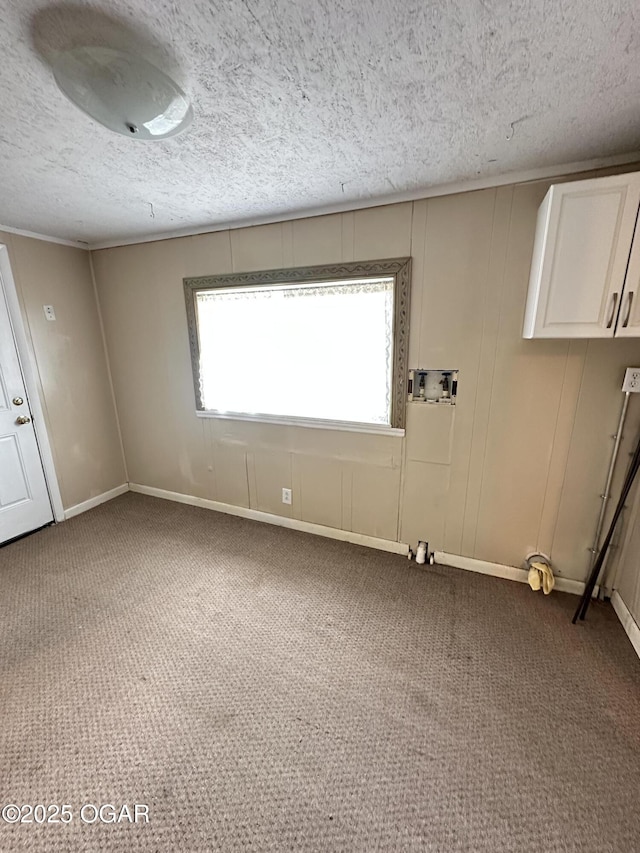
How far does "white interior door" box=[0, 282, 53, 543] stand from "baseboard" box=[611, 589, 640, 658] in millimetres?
4090

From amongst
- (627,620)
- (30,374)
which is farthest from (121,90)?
(627,620)

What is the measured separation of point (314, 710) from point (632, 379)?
2153mm

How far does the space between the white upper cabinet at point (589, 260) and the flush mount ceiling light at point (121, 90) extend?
156 cm

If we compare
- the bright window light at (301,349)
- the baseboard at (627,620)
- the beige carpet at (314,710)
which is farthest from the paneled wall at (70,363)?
the baseboard at (627,620)

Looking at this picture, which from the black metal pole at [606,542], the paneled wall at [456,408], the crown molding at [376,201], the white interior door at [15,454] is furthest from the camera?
the white interior door at [15,454]

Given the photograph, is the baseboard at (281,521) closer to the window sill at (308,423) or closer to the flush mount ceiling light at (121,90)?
the window sill at (308,423)

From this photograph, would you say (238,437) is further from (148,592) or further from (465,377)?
(465,377)

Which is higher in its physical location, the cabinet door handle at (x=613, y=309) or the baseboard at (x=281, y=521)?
the cabinet door handle at (x=613, y=309)

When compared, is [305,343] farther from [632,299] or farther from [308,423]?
[632,299]

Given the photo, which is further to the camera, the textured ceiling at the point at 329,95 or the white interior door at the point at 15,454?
the white interior door at the point at 15,454

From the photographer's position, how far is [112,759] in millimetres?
1281

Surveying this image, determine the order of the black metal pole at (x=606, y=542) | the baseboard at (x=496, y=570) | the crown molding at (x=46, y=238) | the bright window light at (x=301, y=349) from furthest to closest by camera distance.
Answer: the crown molding at (x=46, y=238) < the bright window light at (x=301, y=349) < the baseboard at (x=496, y=570) < the black metal pole at (x=606, y=542)

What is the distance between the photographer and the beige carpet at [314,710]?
43.7 inches

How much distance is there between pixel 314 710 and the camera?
145 cm
